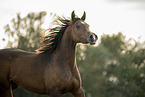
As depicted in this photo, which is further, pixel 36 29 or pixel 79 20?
pixel 36 29

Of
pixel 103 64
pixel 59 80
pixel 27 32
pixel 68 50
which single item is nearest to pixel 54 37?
pixel 68 50

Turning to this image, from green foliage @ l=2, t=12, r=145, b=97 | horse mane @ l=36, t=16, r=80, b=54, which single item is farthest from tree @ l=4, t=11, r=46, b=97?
horse mane @ l=36, t=16, r=80, b=54

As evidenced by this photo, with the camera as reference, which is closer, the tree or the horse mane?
the horse mane

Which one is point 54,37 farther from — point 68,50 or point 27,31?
point 27,31

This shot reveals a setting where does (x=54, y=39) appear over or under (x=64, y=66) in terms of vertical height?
over

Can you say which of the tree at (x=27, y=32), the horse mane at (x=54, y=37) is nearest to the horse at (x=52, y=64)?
the horse mane at (x=54, y=37)

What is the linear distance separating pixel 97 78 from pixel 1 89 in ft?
86.1

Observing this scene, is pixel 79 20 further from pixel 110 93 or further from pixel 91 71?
pixel 110 93

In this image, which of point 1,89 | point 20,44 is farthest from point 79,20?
point 20,44

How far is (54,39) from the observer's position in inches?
196

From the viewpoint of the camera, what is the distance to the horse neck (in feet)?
15.3

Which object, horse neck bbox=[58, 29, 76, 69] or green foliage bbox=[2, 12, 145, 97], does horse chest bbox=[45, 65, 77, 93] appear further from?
green foliage bbox=[2, 12, 145, 97]

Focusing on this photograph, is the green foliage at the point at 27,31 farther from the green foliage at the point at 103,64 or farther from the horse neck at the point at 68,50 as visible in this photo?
the horse neck at the point at 68,50

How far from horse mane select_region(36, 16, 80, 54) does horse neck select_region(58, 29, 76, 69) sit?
0.21m
